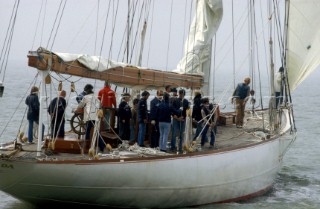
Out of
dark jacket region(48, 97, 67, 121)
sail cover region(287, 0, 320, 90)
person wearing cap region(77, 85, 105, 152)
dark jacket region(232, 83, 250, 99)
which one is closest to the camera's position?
person wearing cap region(77, 85, 105, 152)

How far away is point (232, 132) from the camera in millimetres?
23656

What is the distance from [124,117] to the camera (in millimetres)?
20016

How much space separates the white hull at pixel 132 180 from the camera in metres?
17.4

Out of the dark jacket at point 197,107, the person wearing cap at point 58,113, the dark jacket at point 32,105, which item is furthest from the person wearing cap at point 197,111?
the dark jacket at point 32,105

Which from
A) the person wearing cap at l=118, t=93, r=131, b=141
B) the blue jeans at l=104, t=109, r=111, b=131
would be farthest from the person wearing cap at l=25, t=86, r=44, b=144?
the person wearing cap at l=118, t=93, r=131, b=141

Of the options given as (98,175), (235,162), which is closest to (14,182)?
(98,175)

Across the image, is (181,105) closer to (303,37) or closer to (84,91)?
(84,91)

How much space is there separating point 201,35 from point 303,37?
3241 millimetres

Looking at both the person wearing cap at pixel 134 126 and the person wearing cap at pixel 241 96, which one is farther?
the person wearing cap at pixel 241 96

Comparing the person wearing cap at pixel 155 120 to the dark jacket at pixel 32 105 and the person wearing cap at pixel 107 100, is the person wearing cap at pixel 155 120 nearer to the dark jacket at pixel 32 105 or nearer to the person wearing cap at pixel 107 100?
the person wearing cap at pixel 107 100

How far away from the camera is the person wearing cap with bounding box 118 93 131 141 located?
782 inches

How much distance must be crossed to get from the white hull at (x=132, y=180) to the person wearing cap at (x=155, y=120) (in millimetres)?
1556

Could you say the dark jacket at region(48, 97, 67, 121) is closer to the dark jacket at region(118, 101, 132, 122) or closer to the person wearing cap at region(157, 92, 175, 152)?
the dark jacket at region(118, 101, 132, 122)

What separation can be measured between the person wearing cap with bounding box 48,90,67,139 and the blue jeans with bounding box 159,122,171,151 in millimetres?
2436
